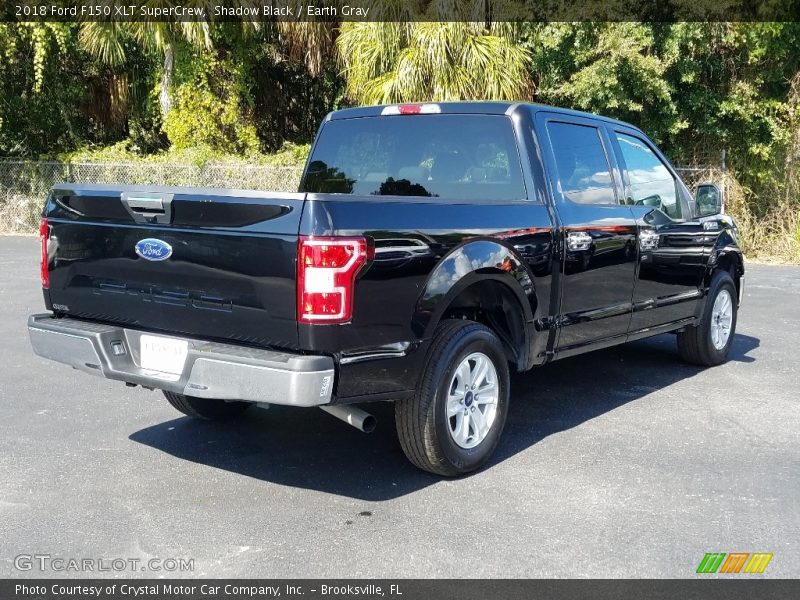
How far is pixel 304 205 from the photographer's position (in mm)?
3879

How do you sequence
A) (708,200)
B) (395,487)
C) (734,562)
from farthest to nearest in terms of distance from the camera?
(708,200), (395,487), (734,562)

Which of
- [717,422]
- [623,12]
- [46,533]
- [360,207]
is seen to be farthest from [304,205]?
[623,12]

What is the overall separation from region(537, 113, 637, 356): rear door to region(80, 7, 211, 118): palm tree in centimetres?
1455

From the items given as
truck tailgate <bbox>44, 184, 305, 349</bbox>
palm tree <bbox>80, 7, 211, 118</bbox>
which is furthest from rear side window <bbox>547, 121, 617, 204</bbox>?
palm tree <bbox>80, 7, 211, 118</bbox>

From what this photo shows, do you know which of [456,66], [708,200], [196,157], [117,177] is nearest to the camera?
[708,200]

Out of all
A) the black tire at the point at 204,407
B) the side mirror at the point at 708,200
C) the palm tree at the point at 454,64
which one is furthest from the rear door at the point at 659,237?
Result: the palm tree at the point at 454,64

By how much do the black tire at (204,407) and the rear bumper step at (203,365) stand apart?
3.31 feet

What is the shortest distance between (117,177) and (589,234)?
15.5 metres

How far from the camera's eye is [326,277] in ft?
12.8

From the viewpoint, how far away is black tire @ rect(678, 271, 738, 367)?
720 cm

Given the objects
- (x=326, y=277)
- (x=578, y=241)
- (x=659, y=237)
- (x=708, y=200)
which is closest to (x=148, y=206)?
(x=326, y=277)

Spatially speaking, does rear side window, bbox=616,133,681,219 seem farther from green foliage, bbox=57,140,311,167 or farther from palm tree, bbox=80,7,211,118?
palm tree, bbox=80,7,211,118

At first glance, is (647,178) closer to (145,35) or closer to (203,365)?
(203,365)

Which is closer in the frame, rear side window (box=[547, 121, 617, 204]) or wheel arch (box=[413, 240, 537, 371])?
wheel arch (box=[413, 240, 537, 371])
